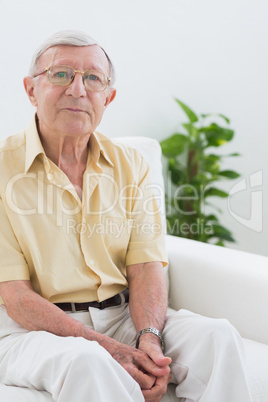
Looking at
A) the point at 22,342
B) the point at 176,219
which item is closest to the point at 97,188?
the point at 22,342

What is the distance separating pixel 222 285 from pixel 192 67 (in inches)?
68.7

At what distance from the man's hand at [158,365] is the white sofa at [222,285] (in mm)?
79

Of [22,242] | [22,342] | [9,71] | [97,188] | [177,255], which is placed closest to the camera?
[22,342]

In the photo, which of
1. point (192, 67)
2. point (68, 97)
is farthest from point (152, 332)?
point (192, 67)

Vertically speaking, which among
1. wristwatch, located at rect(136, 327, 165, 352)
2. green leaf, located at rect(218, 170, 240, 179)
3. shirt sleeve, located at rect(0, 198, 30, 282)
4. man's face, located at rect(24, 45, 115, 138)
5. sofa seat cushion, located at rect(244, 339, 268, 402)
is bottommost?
sofa seat cushion, located at rect(244, 339, 268, 402)

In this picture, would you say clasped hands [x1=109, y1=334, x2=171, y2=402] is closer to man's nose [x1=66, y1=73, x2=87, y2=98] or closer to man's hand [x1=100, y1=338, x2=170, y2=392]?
man's hand [x1=100, y1=338, x2=170, y2=392]

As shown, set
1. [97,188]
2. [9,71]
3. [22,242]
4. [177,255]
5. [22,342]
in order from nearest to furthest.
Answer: [22,342] → [22,242] → [97,188] → [177,255] → [9,71]

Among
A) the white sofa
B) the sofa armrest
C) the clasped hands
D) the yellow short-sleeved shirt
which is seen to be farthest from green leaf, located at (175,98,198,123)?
the clasped hands

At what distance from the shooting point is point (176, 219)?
3.11 metres

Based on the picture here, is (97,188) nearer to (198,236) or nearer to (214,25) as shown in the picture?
(198,236)

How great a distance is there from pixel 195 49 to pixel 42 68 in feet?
5.69

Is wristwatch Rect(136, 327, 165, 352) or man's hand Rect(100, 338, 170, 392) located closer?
man's hand Rect(100, 338, 170, 392)

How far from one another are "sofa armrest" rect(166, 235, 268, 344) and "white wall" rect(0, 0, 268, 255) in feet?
3.37

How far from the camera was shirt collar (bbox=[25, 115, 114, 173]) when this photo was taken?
157cm
